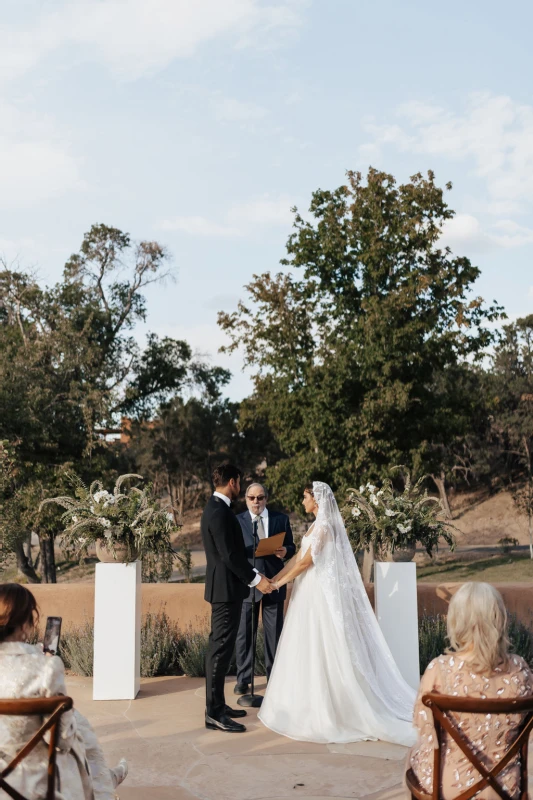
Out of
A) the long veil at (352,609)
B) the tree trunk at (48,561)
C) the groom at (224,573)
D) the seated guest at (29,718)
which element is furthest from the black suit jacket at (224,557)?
the tree trunk at (48,561)

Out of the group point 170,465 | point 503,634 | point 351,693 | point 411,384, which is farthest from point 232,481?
point 170,465

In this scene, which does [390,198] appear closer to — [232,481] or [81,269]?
[81,269]

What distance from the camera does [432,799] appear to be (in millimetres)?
3047

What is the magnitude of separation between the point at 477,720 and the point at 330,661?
114 inches

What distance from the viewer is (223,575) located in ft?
19.5

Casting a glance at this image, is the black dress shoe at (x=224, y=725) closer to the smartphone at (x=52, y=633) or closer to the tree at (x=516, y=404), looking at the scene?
the smartphone at (x=52, y=633)

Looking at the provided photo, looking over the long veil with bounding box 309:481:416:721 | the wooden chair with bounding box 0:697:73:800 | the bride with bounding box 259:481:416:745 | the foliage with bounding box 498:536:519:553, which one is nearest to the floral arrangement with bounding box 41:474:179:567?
the bride with bounding box 259:481:416:745

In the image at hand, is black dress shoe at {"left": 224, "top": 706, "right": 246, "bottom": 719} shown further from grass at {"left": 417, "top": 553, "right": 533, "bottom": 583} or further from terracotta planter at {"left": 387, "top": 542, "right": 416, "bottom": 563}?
grass at {"left": 417, "top": 553, "right": 533, "bottom": 583}

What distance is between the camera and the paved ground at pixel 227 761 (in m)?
4.48

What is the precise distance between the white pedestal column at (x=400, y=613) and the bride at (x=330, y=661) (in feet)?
2.83

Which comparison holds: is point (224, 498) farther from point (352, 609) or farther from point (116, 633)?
point (116, 633)

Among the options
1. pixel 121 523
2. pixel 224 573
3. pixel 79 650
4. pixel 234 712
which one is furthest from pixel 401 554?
pixel 79 650

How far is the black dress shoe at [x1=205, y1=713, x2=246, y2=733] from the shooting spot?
5.65 metres

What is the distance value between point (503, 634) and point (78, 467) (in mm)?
21696
